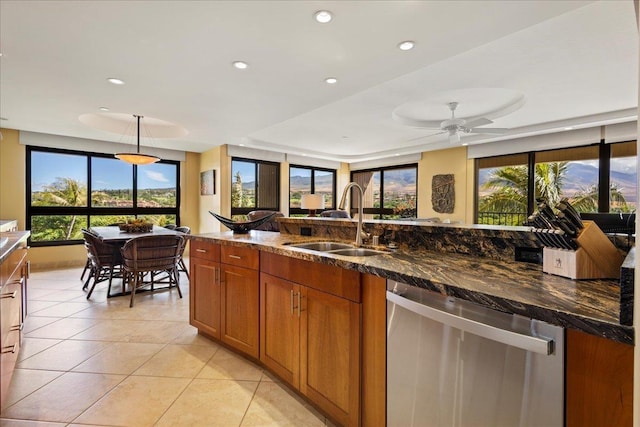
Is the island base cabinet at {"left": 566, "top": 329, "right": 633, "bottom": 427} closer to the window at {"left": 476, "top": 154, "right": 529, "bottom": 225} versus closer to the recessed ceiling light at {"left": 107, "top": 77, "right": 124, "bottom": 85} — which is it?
the recessed ceiling light at {"left": 107, "top": 77, "right": 124, "bottom": 85}

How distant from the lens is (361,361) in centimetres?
143

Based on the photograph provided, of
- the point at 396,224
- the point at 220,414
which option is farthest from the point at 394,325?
the point at 220,414

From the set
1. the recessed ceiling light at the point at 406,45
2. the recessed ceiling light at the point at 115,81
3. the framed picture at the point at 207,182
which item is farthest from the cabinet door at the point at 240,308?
the framed picture at the point at 207,182

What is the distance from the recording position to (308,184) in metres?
8.45

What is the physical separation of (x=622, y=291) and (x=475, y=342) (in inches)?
17.0

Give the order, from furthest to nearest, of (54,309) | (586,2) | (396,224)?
(54,309)
(396,224)
(586,2)

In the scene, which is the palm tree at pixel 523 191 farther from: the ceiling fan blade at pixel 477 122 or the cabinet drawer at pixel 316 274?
the cabinet drawer at pixel 316 274

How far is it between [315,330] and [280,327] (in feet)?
1.11

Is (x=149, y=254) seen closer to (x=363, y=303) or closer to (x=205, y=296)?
(x=205, y=296)

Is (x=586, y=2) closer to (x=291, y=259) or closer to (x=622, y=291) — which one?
(x=622, y=291)

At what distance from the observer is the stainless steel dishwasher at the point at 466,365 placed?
2.80ft

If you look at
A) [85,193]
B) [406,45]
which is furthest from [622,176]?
[85,193]

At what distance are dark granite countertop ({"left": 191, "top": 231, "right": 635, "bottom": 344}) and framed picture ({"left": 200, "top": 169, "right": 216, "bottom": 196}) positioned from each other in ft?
17.6

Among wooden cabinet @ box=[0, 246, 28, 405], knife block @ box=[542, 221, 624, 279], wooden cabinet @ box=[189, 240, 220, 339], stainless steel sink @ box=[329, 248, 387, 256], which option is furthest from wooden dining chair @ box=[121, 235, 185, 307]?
knife block @ box=[542, 221, 624, 279]
